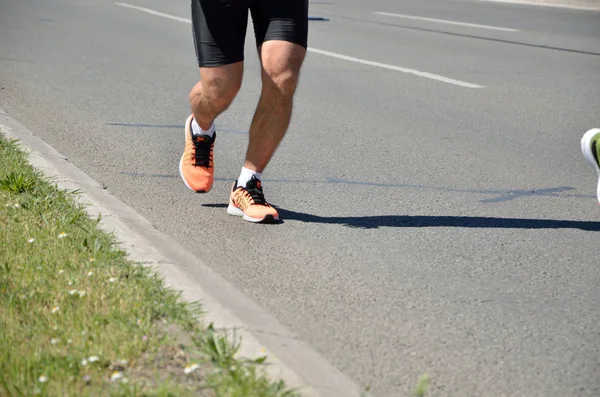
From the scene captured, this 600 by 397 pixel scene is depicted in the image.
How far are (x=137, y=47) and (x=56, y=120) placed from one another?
15.8 ft

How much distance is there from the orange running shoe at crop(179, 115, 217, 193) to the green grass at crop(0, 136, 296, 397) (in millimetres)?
917

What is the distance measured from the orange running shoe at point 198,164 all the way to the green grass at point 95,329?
92cm

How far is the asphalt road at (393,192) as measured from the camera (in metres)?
3.39

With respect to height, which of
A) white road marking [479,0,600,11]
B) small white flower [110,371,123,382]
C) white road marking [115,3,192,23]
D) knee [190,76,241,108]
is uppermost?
knee [190,76,241,108]

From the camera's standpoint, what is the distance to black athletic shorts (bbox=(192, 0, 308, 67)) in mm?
4605

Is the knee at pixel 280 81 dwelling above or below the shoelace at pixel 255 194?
above

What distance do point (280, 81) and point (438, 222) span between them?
1.05 meters

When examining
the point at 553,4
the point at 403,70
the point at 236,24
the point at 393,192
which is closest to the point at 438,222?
the point at 393,192

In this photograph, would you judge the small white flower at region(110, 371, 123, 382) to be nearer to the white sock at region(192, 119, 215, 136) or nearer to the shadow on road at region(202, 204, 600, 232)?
the shadow on road at region(202, 204, 600, 232)

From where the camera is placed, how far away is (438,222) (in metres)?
4.97

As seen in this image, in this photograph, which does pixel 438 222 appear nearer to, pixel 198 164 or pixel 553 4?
pixel 198 164

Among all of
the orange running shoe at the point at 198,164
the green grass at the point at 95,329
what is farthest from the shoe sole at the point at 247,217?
the green grass at the point at 95,329

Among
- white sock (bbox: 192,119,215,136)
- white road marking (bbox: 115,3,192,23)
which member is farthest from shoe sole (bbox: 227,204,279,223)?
white road marking (bbox: 115,3,192,23)

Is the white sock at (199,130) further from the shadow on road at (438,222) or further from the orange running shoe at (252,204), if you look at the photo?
the shadow on road at (438,222)
